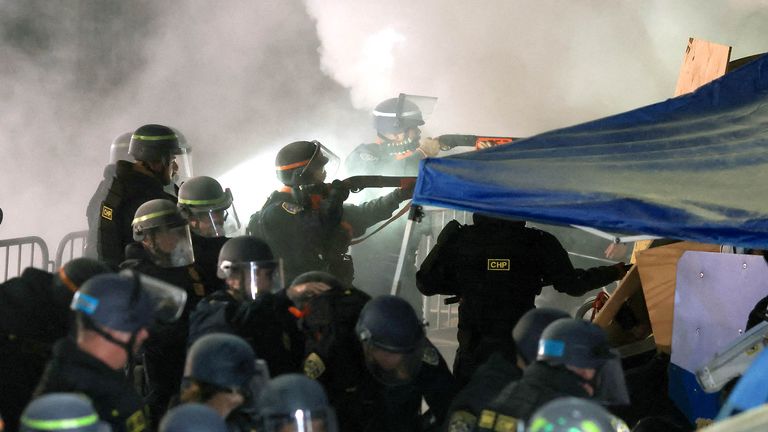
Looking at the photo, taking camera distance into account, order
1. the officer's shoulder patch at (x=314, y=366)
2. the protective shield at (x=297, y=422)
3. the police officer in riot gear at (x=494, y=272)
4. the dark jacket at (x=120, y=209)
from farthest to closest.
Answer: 1. the dark jacket at (x=120, y=209)
2. the police officer in riot gear at (x=494, y=272)
3. the officer's shoulder patch at (x=314, y=366)
4. the protective shield at (x=297, y=422)

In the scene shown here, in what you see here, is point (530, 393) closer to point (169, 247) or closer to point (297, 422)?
point (297, 422)

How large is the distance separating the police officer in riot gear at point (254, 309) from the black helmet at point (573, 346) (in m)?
1.33

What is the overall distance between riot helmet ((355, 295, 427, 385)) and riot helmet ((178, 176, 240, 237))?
1.94 meters

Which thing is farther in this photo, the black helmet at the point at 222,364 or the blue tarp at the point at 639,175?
the blue tarp at the point at 639,175

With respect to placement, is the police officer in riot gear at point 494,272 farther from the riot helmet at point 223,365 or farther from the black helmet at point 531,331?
the riot helmet at point 223,365

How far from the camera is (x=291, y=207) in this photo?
701 centimetres

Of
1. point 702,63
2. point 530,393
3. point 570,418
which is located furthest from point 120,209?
point 570,418

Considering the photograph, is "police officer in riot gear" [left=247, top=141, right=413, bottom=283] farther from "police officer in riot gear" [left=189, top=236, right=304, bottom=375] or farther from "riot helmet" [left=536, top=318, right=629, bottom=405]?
"riot helmet" [left=536, top=318, right=629, bottom=405]

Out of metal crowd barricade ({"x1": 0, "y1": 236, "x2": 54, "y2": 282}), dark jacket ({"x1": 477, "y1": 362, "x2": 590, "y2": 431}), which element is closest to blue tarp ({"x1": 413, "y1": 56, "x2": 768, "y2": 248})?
dark jacket ({"x1": 477, "y1": 362, "x2": 590, "y2": 431})

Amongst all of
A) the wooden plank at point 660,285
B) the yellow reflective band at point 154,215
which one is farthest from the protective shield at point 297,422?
the wooden plank at point 660,285

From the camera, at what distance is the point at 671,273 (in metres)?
6.29

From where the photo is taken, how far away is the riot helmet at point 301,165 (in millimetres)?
6949

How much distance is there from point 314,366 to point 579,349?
4.21 feet

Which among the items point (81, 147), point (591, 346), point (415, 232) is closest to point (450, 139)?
point (415, 232)
